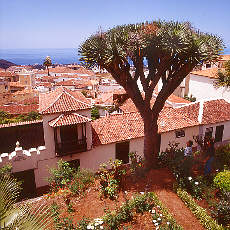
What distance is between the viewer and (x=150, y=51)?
9.94 metres

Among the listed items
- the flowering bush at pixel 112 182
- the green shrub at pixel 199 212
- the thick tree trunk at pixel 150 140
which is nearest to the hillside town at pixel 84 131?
the thick tree trunk at pixel 150 140

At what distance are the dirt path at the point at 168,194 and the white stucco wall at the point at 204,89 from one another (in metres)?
25.2

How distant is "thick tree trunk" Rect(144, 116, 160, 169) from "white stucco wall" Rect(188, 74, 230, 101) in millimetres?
24499

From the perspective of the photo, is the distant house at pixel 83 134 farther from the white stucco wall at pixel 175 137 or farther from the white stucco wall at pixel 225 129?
the white stucco wall at pixel 225 129

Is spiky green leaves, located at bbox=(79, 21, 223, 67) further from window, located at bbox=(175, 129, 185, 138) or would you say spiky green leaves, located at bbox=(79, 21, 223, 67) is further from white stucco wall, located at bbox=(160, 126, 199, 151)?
window, located at bbox=(175, 129, 185, 138)

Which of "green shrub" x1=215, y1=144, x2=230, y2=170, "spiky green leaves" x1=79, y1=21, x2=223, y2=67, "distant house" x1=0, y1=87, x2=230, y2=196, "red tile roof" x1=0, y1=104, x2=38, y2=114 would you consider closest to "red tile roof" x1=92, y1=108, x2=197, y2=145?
"distant house" x1=0, y1=87, x2=230, y2=196

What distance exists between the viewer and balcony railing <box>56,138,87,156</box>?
15.9 m

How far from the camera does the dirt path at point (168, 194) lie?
7751mm

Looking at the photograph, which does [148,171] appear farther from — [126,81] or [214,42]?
[214,42]

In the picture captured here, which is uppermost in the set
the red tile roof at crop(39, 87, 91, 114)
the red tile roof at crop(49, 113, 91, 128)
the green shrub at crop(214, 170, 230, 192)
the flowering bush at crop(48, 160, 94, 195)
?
the red tile roof at crop(39, 87, 91, 114)

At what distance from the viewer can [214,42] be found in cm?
1009

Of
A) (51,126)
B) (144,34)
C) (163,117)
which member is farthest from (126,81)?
(163,117)

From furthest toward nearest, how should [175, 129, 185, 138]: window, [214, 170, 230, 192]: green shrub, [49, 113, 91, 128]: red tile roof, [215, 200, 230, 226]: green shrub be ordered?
[175, 129, 185, 138]: window
[49, 113, 91, 128]: red tile roof
[214, 170, 230, 192]: green shrub
[215, 200, 230, 226]: green shrub

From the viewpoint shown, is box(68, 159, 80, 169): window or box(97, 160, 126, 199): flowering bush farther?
box(68, 159, 80, 169): window
